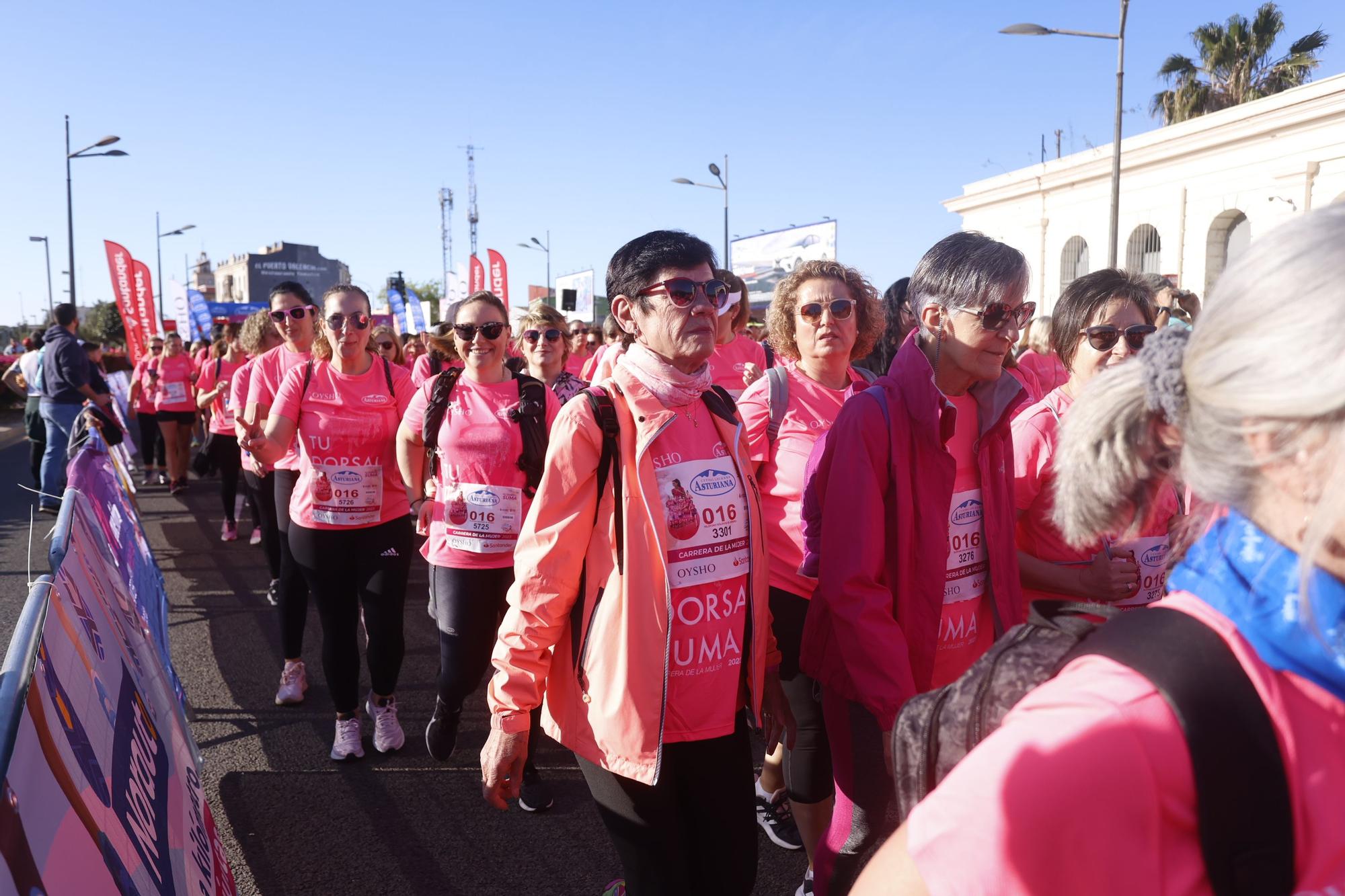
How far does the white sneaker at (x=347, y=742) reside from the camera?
14.4 feet

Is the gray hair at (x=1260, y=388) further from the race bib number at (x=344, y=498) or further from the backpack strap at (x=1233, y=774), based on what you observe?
the race bib number at (x=344, y=498)

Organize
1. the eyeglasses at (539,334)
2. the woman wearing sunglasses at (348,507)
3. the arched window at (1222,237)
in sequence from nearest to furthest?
the woman wearing sunglasses at (348,507) < the eyeglasses at (539,334) < the arched window at (1222,237)

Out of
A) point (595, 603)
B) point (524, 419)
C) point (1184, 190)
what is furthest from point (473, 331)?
point (1184, 190)

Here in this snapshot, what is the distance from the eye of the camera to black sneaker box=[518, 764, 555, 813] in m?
3.99

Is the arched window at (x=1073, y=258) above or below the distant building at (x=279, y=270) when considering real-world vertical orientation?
below

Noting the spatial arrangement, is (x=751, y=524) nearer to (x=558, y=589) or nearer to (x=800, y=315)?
(x=558, y=589)

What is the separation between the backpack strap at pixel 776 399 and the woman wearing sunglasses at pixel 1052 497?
85 centimetres

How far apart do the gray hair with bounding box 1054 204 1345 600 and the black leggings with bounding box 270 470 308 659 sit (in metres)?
4.25

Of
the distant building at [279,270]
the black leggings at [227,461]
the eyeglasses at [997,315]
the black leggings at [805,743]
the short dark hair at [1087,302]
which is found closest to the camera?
the eyeglasses at [997,315]

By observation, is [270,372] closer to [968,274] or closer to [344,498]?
[344,498]

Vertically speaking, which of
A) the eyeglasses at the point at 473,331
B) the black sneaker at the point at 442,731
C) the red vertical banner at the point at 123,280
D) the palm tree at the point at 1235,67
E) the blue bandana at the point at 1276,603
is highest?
the palm tree at the point at 1235,67

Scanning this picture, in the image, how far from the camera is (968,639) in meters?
2.64

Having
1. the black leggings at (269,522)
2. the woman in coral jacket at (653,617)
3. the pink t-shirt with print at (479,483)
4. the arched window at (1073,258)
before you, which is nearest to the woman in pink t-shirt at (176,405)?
the black leggings at (269,522)

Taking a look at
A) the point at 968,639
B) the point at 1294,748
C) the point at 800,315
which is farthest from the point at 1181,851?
the point at 800,315
